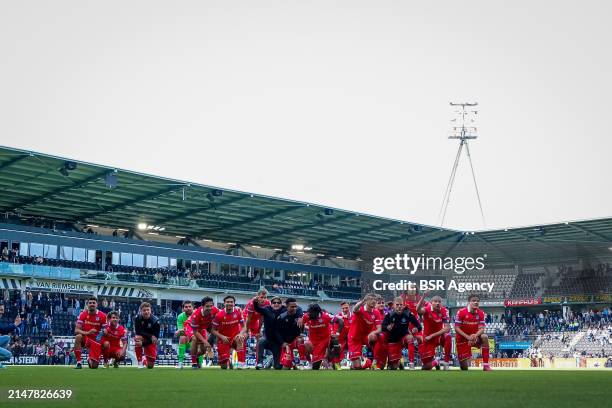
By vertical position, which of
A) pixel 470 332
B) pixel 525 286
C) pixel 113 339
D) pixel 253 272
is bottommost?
pixel 113 339

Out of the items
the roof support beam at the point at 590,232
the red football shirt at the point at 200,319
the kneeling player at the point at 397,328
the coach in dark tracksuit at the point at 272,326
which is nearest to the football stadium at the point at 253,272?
the roof support beam at the point at 590,232

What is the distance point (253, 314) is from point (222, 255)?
40.4 m

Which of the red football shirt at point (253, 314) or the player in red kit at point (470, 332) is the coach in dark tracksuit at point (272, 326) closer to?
the red football shirt at point (253, 314)

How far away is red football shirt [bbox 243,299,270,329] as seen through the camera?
2236cm

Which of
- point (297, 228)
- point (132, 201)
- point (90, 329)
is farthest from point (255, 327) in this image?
point (297, 228)

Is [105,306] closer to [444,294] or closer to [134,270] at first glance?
[134,270]

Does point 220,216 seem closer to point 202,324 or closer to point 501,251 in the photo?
point 501,251

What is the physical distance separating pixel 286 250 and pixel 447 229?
14.1 metres

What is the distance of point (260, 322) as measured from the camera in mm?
23906

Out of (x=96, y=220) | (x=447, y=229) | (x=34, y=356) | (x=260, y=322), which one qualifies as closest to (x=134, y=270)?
(x=96, y=220)

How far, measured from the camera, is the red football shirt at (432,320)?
23.5 m

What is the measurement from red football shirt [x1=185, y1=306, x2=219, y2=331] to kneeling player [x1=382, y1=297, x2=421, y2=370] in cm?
469

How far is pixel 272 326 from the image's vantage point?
72.2 feet

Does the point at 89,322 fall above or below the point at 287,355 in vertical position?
above
